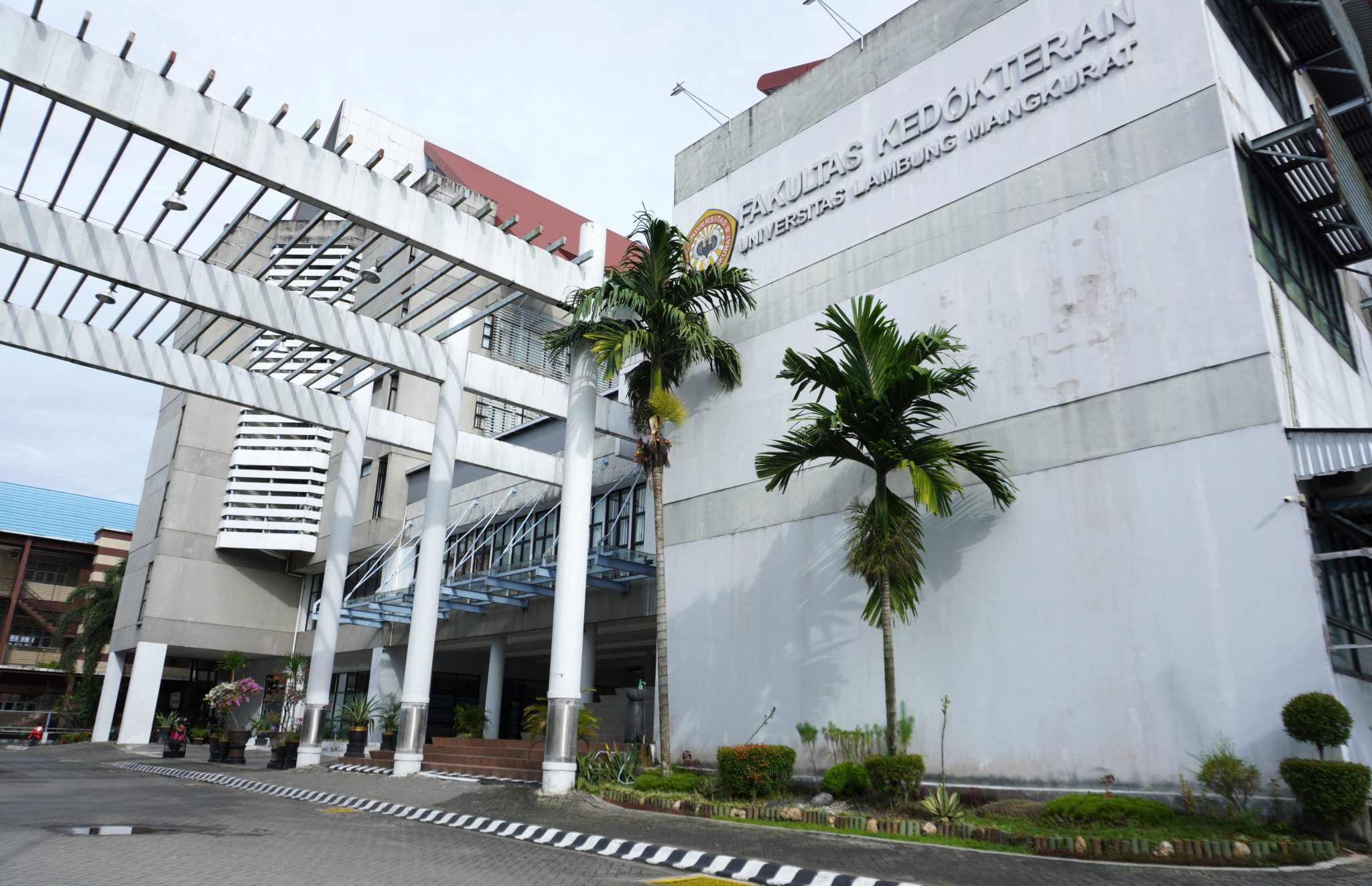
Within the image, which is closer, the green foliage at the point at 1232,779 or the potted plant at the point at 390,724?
the green foliage at the point at 1232,779

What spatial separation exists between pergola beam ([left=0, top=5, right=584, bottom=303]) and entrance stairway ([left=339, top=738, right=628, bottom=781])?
31.0 ft

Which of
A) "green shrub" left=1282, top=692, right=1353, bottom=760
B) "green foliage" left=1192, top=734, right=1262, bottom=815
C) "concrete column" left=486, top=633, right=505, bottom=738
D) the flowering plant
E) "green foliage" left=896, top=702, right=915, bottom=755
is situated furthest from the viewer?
the flowering plant


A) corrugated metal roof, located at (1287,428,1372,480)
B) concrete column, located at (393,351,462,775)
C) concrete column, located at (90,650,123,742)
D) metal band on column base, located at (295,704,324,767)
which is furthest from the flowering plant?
corrugated metal roof, located at (1287,428,1372,480)

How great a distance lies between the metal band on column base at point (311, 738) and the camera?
23.0m

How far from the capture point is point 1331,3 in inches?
563

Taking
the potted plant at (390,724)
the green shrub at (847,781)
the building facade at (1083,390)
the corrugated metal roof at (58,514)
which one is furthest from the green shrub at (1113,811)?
the corrugated metal roof at (58,514)

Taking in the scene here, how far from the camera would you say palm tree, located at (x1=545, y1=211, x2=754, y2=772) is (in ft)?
53.6

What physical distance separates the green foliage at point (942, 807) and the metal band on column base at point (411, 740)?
11580mm

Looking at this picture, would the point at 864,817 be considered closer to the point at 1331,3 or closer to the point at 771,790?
the point at 771,790

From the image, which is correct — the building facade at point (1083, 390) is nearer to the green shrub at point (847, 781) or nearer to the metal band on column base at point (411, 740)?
the green shrub at point (847, 781)

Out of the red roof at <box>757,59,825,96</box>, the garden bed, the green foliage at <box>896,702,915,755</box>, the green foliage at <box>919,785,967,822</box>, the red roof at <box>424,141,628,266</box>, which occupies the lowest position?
the garden bed

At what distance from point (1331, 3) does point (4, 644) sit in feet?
203

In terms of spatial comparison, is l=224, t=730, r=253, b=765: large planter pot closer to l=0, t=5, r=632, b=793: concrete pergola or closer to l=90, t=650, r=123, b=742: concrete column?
l=0, t=5, r=632, b=793: concrete pergola

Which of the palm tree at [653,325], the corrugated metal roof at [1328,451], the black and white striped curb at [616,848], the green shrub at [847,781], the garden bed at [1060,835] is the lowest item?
the black and white striped curb at [616,848]
